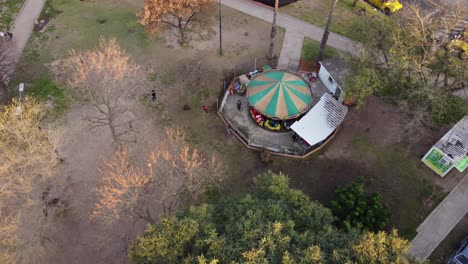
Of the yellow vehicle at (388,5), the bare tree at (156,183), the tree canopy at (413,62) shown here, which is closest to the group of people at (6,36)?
the bare tree at (156,183)

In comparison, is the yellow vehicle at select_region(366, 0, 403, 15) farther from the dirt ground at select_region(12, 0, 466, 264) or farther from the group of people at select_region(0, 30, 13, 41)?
the group of people at select_region(0, 30, 13, 41)

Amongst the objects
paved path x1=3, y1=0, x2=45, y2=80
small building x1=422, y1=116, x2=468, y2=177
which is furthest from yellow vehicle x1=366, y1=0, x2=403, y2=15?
paved path x1=3, y1=0, x2=45, y2=80

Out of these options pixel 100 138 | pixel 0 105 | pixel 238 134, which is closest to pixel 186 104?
pixel 238 134

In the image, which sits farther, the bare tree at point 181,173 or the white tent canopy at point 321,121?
the white tent canopy at point 321,121

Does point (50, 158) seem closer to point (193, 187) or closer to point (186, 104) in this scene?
point (193, 187)

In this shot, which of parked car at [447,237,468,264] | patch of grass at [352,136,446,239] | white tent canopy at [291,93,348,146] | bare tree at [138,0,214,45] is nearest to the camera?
parked car at [447,237,468,264]

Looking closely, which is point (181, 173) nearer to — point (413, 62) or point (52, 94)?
point (52, 94)

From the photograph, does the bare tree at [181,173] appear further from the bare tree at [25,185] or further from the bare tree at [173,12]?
the bare tree at [173,12]
